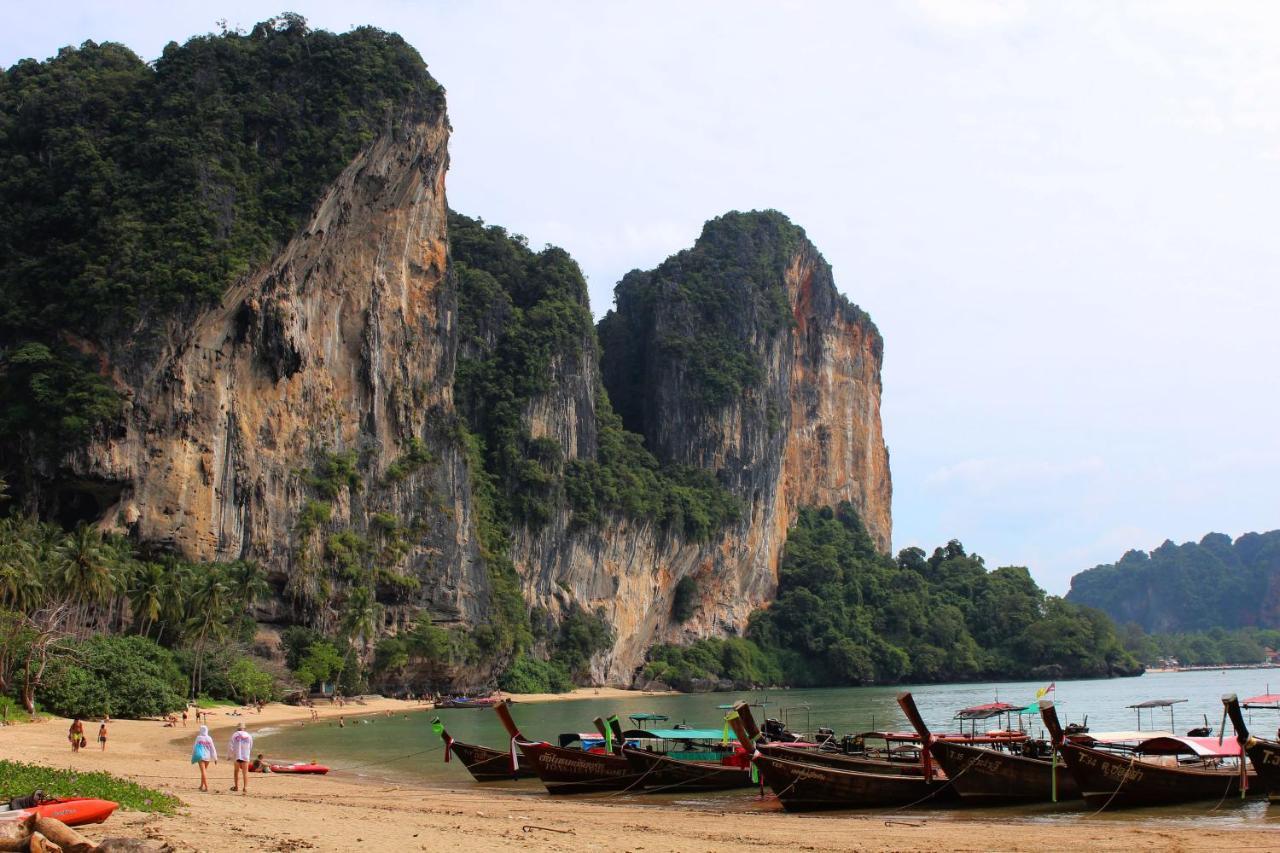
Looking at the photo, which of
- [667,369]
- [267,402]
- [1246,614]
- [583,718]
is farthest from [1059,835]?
[1246,614]

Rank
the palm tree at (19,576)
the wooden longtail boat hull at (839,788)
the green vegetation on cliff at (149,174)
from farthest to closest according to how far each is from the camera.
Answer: the green vegetation on cliff at (149,174), the palm tree at (19,576), the wooden longtail boat hull at (839,788)

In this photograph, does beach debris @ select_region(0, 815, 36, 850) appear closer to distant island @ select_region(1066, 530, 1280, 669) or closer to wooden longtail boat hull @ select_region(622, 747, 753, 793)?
wooden longtail boat hull @ select_region(622, 747, 753, 793)

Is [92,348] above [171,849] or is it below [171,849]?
above

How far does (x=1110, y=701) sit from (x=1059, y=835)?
4934cm

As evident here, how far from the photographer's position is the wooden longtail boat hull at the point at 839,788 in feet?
65.4

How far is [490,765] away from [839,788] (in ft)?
28.8

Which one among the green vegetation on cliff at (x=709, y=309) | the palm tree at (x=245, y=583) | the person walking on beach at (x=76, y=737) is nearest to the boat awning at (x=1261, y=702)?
the person walking on beach at (x=76, y=737)

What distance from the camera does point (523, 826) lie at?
16.3 m

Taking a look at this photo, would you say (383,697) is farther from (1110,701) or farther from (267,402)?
(1110,701)

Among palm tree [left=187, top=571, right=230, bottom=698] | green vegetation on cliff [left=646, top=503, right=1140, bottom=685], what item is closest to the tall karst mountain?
green vegetation on cliff [left=646, top=503, right=1140, bottom=685]

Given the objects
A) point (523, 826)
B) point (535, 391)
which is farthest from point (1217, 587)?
point (523, 826)

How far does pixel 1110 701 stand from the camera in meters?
61.6

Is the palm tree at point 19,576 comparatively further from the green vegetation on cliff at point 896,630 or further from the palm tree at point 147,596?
the green vegetation on cliff at point 896,630

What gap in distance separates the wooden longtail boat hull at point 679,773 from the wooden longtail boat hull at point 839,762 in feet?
4.32
